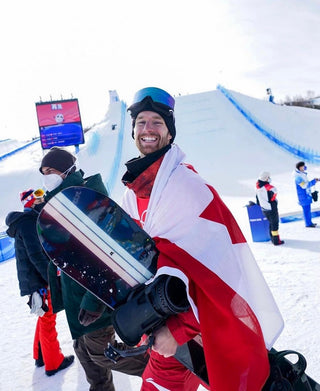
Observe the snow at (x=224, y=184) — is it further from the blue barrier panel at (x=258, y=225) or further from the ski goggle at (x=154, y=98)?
the ski goggle at (x=154, y=98)

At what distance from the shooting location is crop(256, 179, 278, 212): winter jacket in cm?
653

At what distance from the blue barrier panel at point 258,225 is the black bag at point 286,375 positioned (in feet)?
18.2

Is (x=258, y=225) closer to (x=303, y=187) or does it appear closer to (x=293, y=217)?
(x=303, y=187)

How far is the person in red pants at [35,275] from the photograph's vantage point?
306 centimetres

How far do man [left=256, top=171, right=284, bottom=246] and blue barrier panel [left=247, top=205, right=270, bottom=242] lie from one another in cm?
23

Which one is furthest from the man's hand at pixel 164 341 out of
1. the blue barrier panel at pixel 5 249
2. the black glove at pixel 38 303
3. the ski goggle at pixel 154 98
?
the blue barrier panel at pixel 5 249

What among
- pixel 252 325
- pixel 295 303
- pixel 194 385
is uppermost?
pixel 252 325

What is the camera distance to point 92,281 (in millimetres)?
1599

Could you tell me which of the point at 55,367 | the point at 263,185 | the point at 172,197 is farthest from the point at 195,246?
the point at 263,185

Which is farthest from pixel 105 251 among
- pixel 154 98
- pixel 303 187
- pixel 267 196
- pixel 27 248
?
pixel 303 187

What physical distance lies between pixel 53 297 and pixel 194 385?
131cm

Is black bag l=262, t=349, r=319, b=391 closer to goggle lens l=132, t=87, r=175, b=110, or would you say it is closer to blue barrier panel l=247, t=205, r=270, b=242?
goggle lens l=132, t=87, r=175, b=110

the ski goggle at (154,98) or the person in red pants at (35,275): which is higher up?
the ski goggle at (154,98)

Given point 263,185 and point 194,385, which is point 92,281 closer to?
point 194,385
